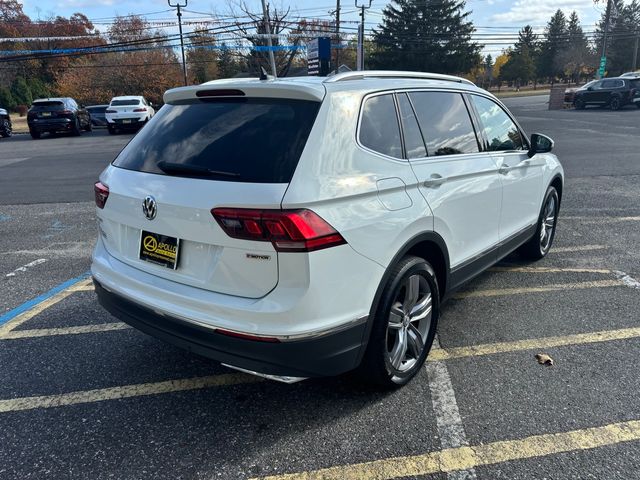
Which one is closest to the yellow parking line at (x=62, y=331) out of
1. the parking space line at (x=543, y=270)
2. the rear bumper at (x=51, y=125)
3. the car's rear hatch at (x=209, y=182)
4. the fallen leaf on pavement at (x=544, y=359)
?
the car's rear hatch at (x=209, y=182)

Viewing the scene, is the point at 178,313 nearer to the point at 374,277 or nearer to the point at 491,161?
the point at 374,277

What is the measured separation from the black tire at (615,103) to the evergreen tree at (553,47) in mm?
55021

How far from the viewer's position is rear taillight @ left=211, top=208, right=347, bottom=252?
7.24ft

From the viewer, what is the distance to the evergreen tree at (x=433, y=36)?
59.7 m

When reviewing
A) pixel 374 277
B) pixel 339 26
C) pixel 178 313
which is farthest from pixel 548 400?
pixel 339 26

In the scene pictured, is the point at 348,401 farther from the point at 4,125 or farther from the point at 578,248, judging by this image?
the point at 4,125

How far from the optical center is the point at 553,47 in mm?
79812

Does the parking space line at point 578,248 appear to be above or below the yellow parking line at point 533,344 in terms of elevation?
below

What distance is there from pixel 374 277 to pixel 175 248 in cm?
103

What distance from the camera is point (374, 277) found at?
2.56 meters

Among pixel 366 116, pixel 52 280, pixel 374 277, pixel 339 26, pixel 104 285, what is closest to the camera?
pixel 374 277

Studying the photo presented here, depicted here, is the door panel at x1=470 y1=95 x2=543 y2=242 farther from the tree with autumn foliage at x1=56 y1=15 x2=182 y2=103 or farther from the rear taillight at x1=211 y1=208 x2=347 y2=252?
the tree with autumn foliage at x1=56 y1=15 x2=182 y2=103

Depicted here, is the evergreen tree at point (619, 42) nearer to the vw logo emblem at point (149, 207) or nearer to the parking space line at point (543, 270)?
the parking space line at point (543, 270)

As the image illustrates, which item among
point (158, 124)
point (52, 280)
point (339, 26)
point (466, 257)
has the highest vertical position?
point (339, 26)
